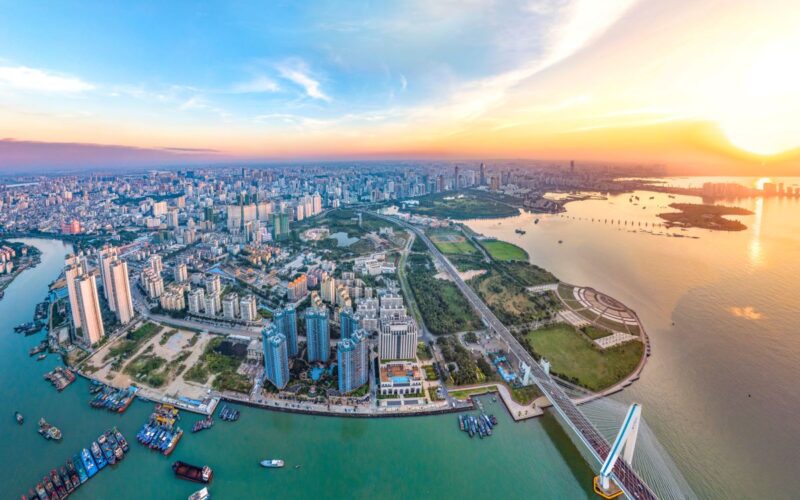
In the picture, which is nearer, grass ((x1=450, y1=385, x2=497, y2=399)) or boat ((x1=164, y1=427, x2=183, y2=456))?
boat ((x1=164, y1=427, x2=183, y2=456))

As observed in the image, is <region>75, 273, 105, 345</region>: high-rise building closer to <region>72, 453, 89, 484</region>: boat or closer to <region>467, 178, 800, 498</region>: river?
<region>72, 453, 89, 484</region>: boat

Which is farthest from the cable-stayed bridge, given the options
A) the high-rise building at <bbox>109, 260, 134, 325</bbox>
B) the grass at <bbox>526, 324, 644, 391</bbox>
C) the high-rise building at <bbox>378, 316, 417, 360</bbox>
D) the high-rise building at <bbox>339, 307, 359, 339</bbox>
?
the high-rise building at <bbox>109, 260, 134, 325</bbox>

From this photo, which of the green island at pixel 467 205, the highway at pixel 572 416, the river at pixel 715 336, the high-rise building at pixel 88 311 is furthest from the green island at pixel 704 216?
the high-rise building at pixel 88 311

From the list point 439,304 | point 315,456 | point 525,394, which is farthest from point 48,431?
point 439,304

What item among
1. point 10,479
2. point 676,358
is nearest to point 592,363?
point 676,358

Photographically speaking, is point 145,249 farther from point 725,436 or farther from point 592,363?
point 725,436

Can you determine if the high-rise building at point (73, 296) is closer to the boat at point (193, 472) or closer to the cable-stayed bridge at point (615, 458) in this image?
the boat at point (193, 472)
